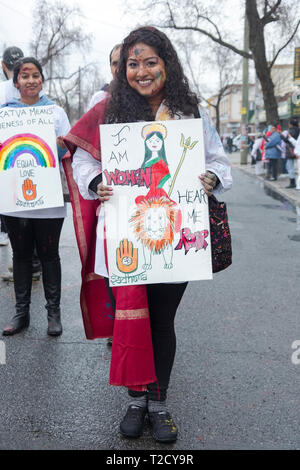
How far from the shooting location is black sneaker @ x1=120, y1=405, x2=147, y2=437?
2.32 meters

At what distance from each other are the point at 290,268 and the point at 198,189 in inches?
145

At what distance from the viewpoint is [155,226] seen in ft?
7.07

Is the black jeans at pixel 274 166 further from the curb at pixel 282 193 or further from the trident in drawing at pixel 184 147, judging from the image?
the trident in drawing at pixel 184 147

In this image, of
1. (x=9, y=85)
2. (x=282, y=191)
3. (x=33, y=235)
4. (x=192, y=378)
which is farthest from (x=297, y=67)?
(x=192, y=378)

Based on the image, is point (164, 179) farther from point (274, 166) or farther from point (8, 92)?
point (274, 166)

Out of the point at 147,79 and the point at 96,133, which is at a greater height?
the point at 147,79

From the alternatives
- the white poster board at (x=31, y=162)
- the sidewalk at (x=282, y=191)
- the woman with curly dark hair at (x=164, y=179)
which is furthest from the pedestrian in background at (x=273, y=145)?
the woman with curly dark hair at (x=164, y=179)

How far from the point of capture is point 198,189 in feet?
7.09

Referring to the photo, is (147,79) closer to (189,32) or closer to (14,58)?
(14,58)

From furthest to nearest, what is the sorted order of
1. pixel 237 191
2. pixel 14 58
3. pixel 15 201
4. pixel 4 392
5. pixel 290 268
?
pixel 237 191, pixel 290 268, pixel 14 58, pixel 15 201, pixel 4 392

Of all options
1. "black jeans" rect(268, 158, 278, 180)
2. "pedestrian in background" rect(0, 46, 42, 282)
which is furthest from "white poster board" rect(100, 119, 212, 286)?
"black jeans" rect(268, 158, 278, 180)

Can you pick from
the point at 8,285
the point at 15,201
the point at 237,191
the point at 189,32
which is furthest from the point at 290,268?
the point at 189,32

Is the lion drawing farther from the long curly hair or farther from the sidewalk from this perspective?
the sidewalk

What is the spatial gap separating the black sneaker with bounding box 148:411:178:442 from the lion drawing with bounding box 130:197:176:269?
78 centimetres
